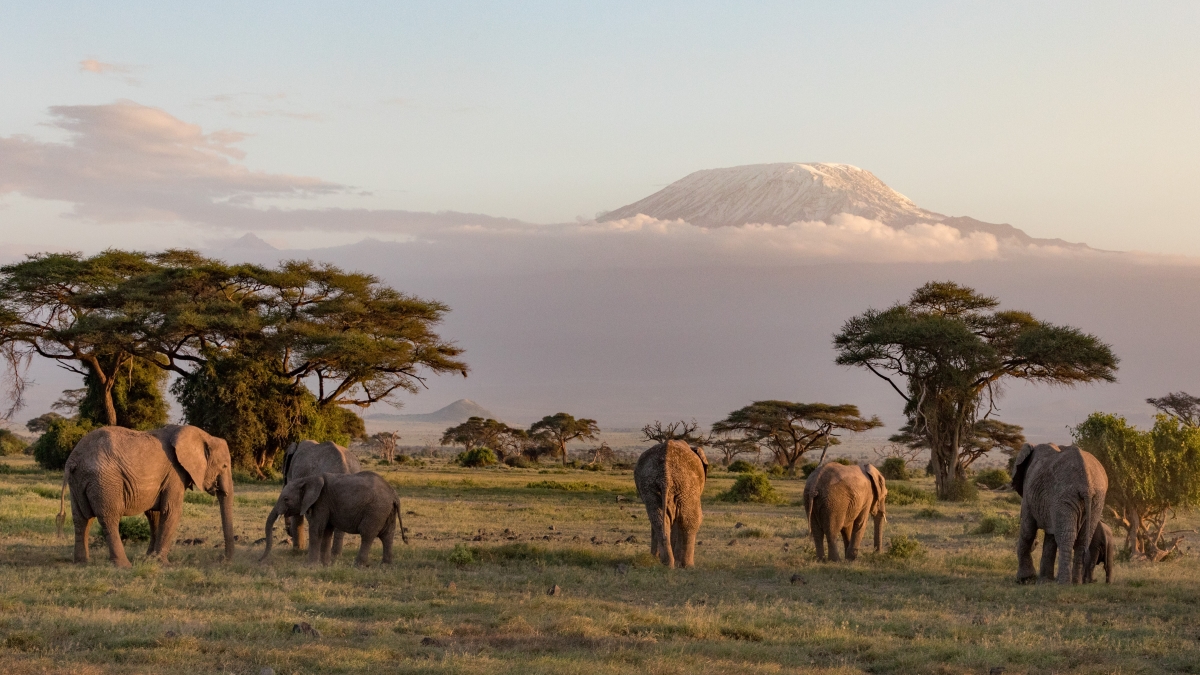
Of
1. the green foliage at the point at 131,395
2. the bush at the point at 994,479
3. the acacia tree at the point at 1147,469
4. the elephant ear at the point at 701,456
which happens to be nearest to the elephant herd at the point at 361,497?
the elephant ear at the point at 701,456

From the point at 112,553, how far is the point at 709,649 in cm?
868

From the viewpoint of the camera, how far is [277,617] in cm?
1074

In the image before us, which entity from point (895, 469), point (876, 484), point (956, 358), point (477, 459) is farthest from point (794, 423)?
point (876, 484)

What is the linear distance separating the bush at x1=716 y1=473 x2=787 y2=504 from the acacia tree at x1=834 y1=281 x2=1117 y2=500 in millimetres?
7481

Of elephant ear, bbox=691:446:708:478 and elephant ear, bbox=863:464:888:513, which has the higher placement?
elephant ear, bbox=691:446:708:478

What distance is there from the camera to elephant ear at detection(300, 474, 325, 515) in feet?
49.5

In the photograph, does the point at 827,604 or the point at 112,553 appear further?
the point at 112,553

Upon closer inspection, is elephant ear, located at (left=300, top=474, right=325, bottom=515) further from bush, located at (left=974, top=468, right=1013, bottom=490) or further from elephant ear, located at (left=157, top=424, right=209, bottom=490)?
bush, located at (left=974, top=468, right=1013, bottom=490)

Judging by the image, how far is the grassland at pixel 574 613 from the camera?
9.33 m

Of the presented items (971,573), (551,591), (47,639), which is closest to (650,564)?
(551,591)

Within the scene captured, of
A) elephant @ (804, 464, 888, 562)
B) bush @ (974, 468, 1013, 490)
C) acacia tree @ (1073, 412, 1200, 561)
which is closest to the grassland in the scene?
elephant @ (804, 464, 888, 562)

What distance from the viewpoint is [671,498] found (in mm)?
16391

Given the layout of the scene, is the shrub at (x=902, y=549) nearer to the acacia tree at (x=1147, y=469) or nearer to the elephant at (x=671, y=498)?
the elephant at (x=671, y=498)

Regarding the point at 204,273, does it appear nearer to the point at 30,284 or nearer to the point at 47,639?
the point at 30,284
